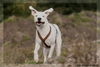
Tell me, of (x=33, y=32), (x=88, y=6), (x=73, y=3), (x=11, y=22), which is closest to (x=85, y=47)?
(x=33, y=32)

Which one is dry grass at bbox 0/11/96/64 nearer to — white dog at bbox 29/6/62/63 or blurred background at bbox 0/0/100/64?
blurred background at bbox 0/0/100/64

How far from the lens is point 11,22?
23797 mm

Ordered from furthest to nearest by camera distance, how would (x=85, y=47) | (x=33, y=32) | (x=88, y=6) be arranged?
(x=88, y=6) → (x=33, y=32) → (x=85, y=47)

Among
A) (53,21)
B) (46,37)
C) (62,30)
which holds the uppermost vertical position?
(46,37)

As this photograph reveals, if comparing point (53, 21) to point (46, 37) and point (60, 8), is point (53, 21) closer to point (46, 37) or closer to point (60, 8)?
point (60, 8)

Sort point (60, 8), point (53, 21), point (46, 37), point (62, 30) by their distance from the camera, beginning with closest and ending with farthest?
point (46, 37)
point (62, 30)
point (53, 21)
point (60, 8)

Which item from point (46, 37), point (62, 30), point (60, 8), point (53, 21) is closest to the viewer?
point (46, 37)

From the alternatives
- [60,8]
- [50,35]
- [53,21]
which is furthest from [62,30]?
[50,35]

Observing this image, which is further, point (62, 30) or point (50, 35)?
point (62, 30)

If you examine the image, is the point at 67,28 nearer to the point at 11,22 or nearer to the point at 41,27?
the point at 11,22

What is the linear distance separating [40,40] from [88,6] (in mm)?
18217

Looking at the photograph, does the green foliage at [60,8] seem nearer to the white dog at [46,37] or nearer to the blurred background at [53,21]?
the blurred background at [53,21]

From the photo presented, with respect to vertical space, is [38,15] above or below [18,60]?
above

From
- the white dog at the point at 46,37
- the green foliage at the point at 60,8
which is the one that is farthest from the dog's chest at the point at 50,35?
the green foliage at the point at 60,8
